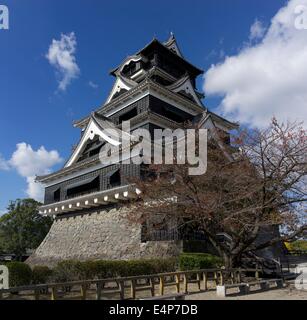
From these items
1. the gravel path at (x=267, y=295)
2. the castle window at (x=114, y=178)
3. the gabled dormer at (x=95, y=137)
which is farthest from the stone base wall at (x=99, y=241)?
the gravel path at (x=267, y=295)

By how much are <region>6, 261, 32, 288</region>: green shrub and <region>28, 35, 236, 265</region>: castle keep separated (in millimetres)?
5600

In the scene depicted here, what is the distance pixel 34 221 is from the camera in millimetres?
38719

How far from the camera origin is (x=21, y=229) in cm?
3800

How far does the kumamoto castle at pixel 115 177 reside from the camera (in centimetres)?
1831

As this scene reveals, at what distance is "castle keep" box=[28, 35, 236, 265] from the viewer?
18422 mm

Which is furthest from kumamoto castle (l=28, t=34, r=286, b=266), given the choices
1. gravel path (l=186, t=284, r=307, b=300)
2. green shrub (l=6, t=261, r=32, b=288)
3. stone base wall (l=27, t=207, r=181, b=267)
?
gravel path (l=186, t=284, r=307, b=300)

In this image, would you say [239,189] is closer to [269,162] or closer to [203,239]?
[269,162]

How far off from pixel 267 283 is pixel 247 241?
1543 millimetres

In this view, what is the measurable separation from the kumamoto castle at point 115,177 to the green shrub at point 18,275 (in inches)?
235

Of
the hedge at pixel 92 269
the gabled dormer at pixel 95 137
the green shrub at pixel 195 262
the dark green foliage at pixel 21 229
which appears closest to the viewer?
the hedge at pixel 92 269

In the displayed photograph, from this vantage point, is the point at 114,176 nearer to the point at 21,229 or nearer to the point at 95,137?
the point at 95,137

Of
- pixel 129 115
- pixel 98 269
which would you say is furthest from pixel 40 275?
pixel 129 115

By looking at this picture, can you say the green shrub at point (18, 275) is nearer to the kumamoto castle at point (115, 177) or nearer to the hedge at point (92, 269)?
the hedge at point (92, 269)

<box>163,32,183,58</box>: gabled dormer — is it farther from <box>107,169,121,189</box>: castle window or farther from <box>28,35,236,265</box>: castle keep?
<box>107,169,121,189</box>: castle window
